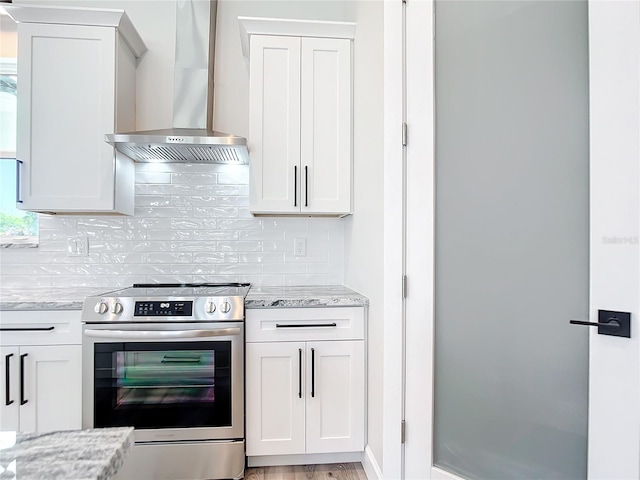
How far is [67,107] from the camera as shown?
2.12m

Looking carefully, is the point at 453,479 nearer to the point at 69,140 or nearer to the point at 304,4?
the point at 69,140

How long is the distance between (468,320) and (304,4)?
2.43m

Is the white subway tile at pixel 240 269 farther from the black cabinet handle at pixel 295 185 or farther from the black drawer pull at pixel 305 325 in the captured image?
the black drawer pull at pixel 305 325

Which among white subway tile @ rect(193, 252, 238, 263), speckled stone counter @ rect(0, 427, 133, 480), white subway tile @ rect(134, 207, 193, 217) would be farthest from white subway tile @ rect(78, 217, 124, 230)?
speckled stone counter @ rect(0, 427, 133, 480)

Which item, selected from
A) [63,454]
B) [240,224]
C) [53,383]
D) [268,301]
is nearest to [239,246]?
[240,224]

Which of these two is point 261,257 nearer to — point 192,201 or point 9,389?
point 192,201

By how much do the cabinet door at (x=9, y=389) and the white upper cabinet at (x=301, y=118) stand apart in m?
1.43

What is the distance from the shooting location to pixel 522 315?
1.36m

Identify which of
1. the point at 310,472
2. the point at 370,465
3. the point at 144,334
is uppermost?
the point at 144,334

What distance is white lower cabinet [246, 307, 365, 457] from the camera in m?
1.94

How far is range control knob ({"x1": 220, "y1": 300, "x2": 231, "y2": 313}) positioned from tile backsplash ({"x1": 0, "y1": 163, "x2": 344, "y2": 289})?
677 millimetres

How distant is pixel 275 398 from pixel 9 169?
2.34m

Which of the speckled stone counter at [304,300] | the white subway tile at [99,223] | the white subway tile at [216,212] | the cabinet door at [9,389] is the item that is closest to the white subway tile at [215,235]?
the white subway tile at [216,212]
